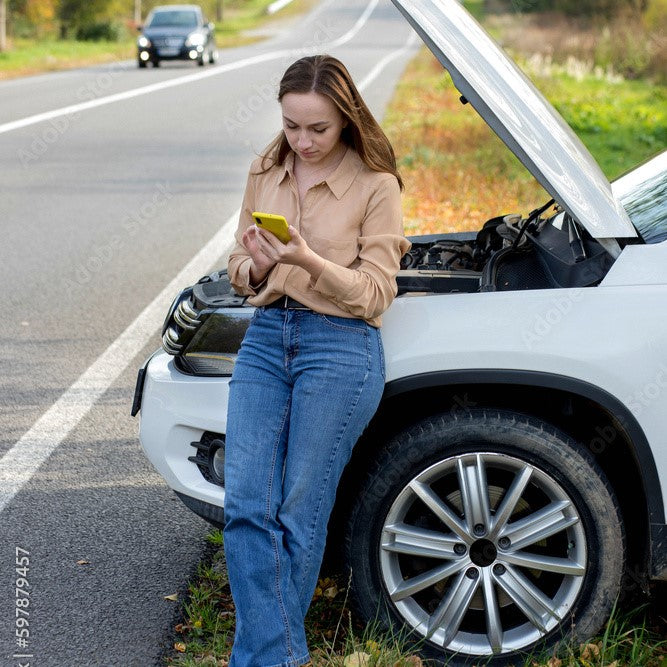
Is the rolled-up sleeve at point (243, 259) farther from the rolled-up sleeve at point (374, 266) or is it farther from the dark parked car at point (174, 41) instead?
the dark parked car at point (174, 41)

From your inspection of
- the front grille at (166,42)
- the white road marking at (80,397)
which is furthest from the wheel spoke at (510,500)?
the front grille at (166,42)

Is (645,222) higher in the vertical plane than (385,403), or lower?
higher

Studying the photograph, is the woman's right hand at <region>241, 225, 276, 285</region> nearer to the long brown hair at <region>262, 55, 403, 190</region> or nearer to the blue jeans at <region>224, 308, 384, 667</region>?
the blue jeans at <region>224, 308, 384, 667</region>

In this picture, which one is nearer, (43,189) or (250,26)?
(43,189)

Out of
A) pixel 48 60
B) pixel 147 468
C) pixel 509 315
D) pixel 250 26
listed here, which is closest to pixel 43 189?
pixel 147 468

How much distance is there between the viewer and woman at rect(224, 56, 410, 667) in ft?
9.66

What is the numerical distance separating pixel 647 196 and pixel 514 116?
2.98ft

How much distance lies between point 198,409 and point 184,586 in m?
0.77

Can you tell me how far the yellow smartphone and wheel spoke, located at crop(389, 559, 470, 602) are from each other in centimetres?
107

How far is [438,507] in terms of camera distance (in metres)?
3.08

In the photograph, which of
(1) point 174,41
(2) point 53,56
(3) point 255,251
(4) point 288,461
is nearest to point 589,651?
(4) point 288,461

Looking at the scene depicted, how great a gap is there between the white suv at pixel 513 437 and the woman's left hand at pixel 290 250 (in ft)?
1.35

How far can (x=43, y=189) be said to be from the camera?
11594 millimetres

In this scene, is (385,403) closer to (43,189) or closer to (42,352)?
(42,352)
